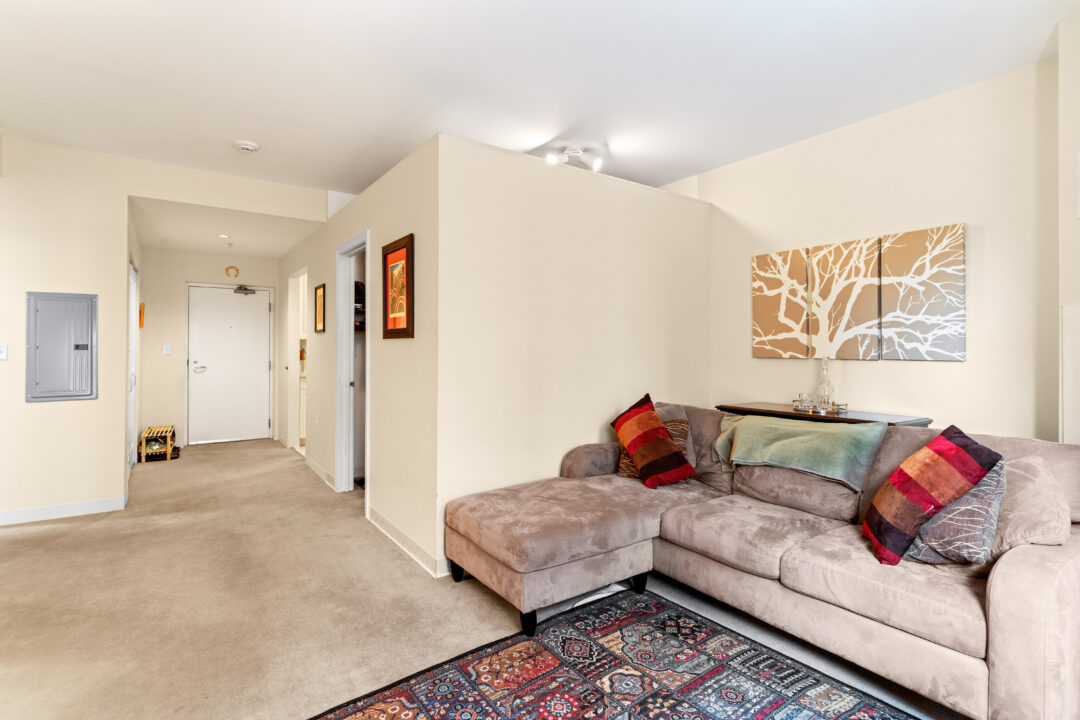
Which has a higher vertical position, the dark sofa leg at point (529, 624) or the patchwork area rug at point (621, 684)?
the dark sofa leg at point (529, 624)

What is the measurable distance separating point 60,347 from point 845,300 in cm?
556

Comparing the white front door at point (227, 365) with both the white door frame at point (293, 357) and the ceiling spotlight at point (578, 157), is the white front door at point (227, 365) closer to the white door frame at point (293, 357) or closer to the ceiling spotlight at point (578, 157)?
the white door frame at point (293, 357)

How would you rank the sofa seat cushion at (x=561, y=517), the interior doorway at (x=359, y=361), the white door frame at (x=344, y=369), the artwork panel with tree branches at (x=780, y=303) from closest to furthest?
the sofa seat cushion at (x=561, y=517)
the artwork panel with tree branches at (x=780, y=303)
the white door frame at (x=344, y=369)
the interior doorway at (x=359, y=361)

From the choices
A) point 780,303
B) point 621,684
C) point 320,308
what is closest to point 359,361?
point 320,308

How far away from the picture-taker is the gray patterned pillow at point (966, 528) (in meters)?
1.87

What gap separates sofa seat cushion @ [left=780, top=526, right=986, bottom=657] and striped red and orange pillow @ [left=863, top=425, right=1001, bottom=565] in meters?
0.08

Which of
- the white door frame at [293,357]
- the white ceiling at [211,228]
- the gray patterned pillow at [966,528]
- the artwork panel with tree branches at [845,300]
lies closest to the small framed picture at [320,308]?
the white ceiling at [211,228]

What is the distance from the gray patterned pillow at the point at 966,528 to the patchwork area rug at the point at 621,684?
0.55 metres

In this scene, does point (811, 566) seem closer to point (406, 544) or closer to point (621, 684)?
point (621, 684)

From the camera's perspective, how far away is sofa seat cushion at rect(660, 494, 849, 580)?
2.24 meters

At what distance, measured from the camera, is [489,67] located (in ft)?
9.27

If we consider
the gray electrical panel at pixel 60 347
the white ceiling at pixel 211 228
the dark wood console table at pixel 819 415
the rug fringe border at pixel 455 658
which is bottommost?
the rug fringe border at pixel 455 658

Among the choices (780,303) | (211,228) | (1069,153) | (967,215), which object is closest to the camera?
(1069,153)

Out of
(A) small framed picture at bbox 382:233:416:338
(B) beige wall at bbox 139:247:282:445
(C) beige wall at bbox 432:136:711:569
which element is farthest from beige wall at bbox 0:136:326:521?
(C) beige wall at bbox 432:136:711:569
